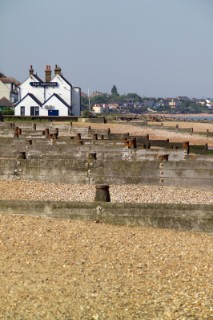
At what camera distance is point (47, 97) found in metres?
72.9

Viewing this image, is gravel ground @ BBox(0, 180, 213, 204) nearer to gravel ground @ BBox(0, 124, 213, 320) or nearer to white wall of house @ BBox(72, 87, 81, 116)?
gravel ground @ BBox(0, 124, 213, 320)

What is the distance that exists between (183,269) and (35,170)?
975 cm

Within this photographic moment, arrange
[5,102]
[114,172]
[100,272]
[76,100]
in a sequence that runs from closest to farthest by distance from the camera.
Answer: [100,272]
[114,172]
[76,100]
[5,102]

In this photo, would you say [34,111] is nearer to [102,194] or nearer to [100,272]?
[102,194]

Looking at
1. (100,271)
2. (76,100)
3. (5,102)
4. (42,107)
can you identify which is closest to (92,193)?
(100,271)

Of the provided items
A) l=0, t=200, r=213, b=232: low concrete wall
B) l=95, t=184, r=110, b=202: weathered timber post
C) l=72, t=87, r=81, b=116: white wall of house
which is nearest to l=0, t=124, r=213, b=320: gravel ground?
l=0, t=200, r=213, b=232: low concrete wall

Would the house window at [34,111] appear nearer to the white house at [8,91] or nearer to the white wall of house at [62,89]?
the white wall of house at [62,89]

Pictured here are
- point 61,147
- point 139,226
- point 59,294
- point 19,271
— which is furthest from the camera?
point 61,147

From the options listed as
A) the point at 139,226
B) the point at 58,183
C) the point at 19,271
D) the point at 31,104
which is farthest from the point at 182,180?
the point at 31,104

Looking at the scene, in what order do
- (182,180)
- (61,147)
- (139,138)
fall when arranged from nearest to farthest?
(182,180) < (61,147) < (139,138)

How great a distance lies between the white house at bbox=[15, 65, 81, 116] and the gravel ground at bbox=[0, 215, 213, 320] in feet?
195

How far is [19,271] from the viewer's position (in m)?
9.05

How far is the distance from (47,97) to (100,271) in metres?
64.5

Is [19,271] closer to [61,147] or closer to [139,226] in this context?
[139,226]
